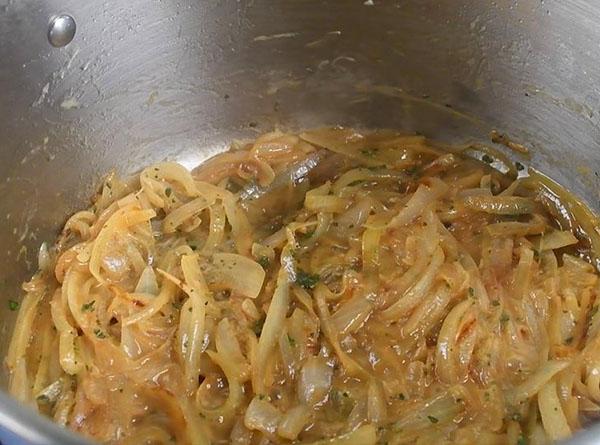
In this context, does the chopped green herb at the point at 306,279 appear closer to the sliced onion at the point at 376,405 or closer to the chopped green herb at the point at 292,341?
the chopped green herb at the point at 292,341

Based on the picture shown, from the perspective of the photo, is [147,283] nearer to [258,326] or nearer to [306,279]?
[258,326]

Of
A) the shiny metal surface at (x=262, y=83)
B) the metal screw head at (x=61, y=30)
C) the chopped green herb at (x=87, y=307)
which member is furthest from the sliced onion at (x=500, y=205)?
the metal screw head at (x=61, y=30)

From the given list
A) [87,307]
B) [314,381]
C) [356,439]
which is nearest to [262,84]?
[87,307]

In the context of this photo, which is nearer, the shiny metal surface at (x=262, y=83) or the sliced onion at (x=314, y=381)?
the sliced onion at (x=314, y=381)

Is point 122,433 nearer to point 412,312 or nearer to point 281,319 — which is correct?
point 281,319

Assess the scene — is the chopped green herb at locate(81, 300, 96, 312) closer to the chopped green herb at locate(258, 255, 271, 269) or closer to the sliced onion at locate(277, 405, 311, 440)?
the chopped green herb at locate(258, 255, 271, 269)

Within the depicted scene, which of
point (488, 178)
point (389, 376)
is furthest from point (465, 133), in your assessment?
point (389, 376)
